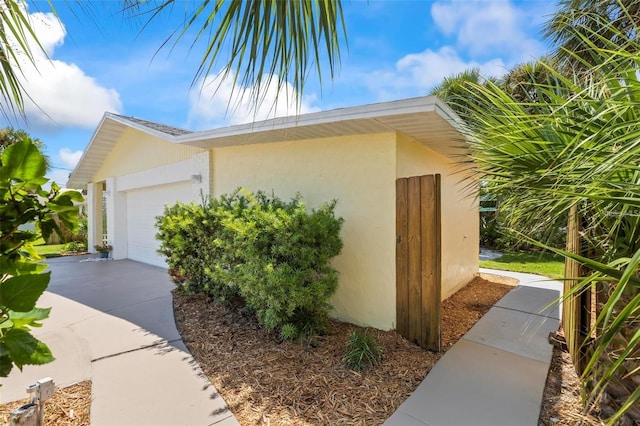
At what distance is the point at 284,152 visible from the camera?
6.50 metres

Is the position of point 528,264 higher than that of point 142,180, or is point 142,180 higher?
point 142,180

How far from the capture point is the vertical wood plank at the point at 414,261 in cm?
470

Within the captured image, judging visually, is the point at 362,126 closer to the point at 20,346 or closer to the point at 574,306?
the point at 574,306

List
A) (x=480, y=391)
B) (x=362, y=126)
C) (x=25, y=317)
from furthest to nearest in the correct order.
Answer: (x=362, y=126), (x=480, y=391), (x=25, y=317)

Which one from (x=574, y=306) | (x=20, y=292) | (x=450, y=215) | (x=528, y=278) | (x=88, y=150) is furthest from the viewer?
(x=88, y=150)

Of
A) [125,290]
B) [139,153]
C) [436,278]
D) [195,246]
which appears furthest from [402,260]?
[139,153]

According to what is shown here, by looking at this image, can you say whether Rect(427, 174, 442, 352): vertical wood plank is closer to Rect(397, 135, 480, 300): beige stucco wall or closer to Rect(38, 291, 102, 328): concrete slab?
Rect(397, 135, 480, 300): beige stucco wall

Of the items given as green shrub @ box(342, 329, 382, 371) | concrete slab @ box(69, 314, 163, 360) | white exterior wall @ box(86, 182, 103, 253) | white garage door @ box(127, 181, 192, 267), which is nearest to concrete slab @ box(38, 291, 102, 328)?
concrete slab @ box(69, 314, 163, 360)

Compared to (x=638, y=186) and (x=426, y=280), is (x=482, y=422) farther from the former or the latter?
(x=638, y=186)

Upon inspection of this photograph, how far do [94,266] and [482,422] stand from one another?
1294cm

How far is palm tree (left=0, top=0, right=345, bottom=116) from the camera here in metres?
1.36

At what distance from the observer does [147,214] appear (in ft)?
37.3

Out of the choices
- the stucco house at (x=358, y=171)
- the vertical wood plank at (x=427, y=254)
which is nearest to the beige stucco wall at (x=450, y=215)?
the stucco house at (x=358, y=171)

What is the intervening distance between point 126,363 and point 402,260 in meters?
4.14
